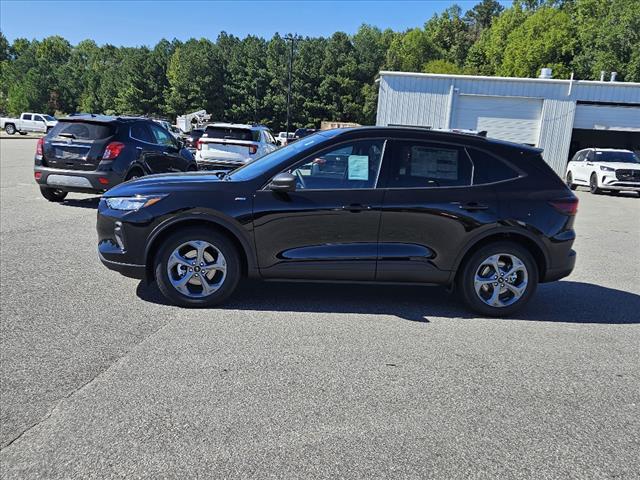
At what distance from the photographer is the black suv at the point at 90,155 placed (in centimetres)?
949

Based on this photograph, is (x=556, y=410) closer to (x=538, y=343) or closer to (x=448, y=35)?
(x=538, y=343)

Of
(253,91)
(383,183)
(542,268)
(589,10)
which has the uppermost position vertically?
(589,10)

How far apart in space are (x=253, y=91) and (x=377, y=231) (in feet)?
252

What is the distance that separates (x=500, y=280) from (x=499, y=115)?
23594 millimetres

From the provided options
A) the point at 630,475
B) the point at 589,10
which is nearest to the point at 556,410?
the point at 630,475

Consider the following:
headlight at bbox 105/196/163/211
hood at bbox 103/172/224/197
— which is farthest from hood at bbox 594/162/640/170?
headlight at bbox 105/196/163/211

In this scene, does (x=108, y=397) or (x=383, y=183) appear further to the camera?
(x=383, y=183)

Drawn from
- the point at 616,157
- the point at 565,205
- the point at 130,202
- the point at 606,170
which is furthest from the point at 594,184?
the point at 130,202

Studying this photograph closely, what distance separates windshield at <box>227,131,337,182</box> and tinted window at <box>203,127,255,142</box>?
8765mm

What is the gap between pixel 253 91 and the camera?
7762 centimetres

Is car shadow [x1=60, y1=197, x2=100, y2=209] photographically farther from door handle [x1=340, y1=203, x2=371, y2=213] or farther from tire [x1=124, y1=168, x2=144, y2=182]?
door handle [x1=340, y1=203, x2=371, y2=213]

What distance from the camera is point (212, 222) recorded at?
4832mm

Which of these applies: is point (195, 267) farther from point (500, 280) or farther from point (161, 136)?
point (161, 136)

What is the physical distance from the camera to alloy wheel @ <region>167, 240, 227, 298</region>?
4.86m
